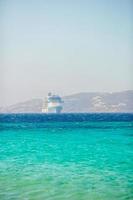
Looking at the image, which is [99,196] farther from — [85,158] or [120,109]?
[120,109]

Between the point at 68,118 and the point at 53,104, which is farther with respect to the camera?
the point at 53,104

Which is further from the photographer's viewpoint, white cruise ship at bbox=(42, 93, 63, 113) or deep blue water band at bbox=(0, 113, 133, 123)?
white cruise ship at bbox=(42, 93, 63, 113)

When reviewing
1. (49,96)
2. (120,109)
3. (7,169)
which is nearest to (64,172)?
(7,169)

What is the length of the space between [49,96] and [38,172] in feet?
339

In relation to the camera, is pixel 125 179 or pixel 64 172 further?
pixel 64 172

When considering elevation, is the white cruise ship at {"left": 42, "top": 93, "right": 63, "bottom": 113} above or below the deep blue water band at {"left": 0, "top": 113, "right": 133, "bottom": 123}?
above

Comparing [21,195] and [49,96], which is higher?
[49,96]

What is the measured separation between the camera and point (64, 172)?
8648 millimetres

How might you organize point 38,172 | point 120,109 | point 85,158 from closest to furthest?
point 38,172
point 85,158
point 120,109

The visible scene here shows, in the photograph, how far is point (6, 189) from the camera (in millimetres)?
6742

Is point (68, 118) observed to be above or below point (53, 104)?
below

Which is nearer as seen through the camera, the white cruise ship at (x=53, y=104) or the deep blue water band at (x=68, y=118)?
the deep blue water band at (x=68, y=118)

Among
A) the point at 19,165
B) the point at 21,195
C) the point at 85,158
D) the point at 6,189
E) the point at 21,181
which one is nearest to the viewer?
the point at 21,195

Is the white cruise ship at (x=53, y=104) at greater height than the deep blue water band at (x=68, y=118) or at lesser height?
greater
